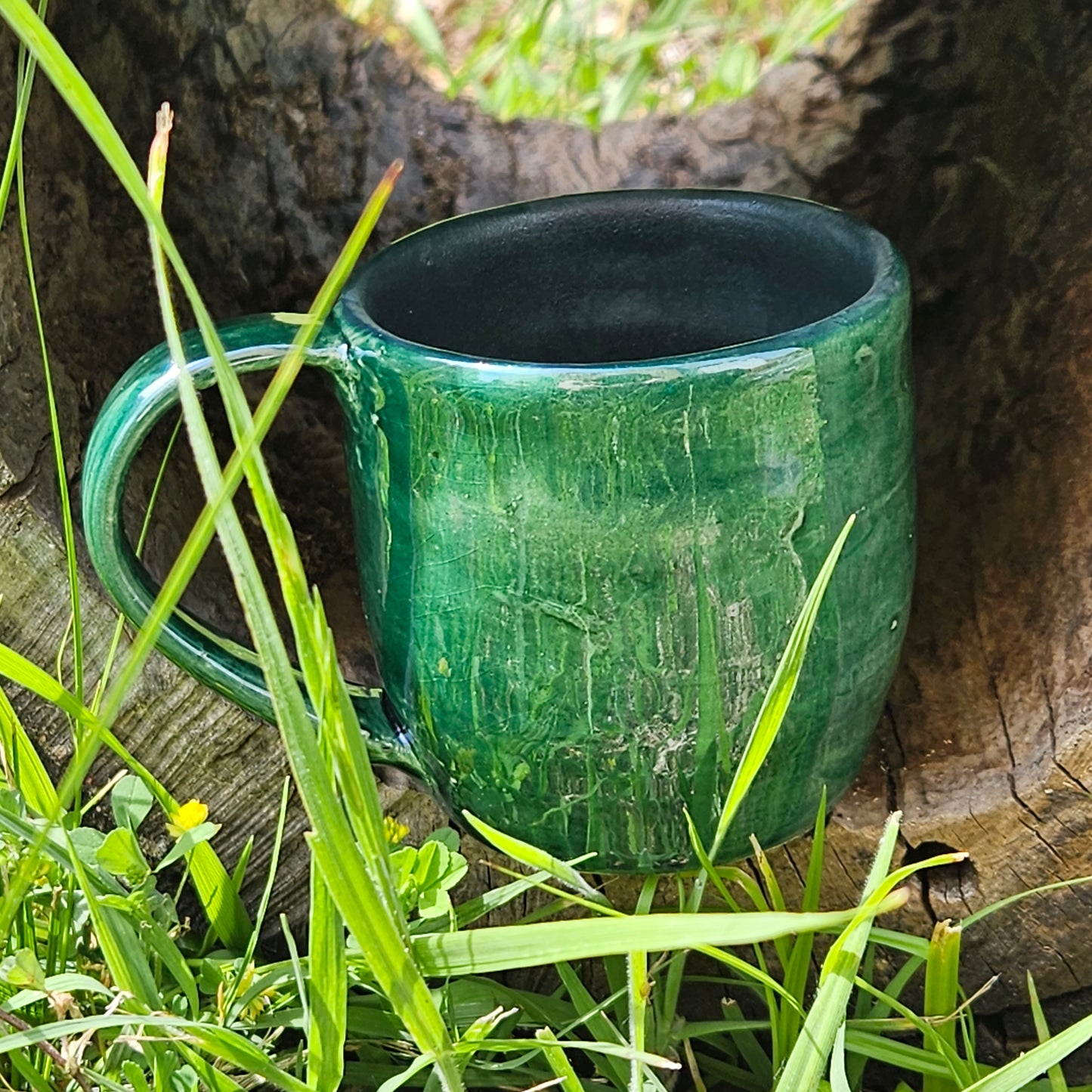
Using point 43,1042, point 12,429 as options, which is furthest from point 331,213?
point 43,1042

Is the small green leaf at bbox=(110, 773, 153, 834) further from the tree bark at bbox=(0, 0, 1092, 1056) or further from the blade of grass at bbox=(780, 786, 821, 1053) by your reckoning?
the blade of grass at bbox=(780, 786, 821, 1053)

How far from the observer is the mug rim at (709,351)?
Result: 1.68ft

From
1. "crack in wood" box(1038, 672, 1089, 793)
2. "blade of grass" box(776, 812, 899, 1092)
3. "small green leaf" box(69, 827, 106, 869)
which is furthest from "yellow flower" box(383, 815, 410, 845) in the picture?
"crack in wood" box(1038, 672, 1089, 793)

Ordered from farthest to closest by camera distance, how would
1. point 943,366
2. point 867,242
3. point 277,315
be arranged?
point 943,366 → point 867,242 → point 277,315

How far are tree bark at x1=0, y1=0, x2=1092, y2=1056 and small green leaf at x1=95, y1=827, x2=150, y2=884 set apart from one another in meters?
0.12

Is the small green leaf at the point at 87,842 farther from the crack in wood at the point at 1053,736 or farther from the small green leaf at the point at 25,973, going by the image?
the crack in wood at the point at 1053,736

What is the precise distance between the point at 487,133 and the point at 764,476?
0.37 metres

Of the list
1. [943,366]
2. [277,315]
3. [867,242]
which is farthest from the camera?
[943,366]

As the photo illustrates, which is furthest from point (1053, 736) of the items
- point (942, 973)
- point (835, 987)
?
point (835, 987)

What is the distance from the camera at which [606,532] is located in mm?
535

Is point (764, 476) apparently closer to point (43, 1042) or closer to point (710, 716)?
point (710, 716)

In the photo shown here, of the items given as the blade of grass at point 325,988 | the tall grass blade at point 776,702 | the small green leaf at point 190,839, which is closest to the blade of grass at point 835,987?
the tall grass blade at point 776,702

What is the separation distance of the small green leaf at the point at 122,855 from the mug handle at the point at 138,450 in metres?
0.09

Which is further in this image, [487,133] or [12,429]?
[487,133]
